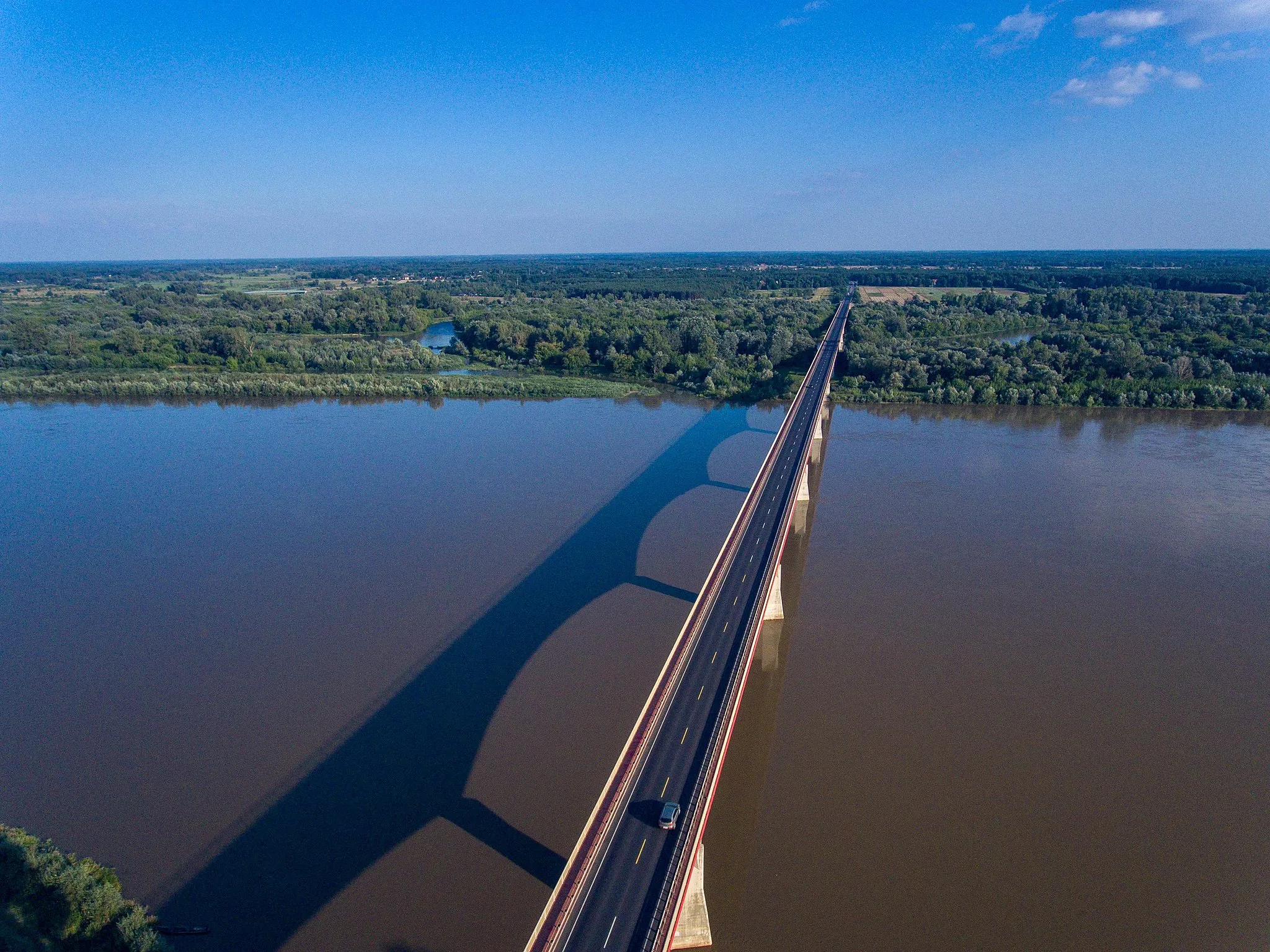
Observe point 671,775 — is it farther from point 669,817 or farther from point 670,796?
point 669,817

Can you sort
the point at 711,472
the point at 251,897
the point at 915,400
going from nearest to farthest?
1. the point at 251,897
2. the point at 711,472
3. the point at 915,400

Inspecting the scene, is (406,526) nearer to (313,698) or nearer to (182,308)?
(313,698)

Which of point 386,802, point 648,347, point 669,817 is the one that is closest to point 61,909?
point 386,802

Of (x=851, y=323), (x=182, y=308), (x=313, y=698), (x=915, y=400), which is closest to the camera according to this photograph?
(x=313, y=698)

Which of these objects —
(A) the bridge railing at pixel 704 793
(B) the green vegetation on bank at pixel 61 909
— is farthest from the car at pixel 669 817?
(B) the green vegetation on bank at pixel 61 909

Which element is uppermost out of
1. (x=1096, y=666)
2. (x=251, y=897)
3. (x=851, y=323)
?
(x=851, y=323)

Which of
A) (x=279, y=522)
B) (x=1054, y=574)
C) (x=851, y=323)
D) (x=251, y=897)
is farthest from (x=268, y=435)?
(x=851, y=323)
